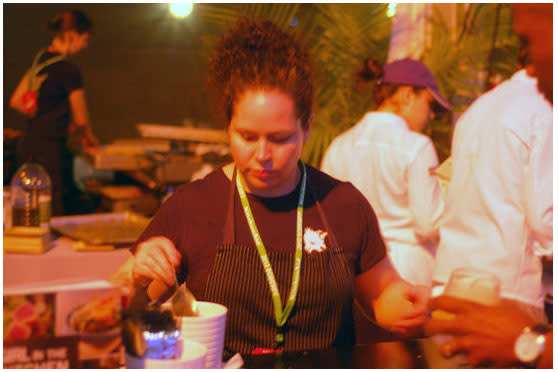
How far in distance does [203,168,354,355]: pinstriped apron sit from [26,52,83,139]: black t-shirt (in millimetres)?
3130

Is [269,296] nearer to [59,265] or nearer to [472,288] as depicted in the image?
[472,288]

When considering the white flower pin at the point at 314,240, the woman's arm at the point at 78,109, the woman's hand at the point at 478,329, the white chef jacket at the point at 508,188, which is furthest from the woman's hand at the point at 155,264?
the woman's arm at the point at 78,109

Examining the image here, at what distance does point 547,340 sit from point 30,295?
3.07 feet

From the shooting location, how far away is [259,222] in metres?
1.78

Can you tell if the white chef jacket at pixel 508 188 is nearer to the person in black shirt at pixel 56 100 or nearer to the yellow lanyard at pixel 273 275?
the yellow lanyard at pixel 273 275

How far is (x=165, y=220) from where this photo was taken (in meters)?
1.78

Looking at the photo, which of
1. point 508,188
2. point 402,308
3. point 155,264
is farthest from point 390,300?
point 508,188

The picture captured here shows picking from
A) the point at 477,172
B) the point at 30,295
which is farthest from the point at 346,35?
the point at 30,295

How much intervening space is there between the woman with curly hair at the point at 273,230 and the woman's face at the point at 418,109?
153 centimetres

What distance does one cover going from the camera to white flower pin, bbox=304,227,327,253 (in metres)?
1.75

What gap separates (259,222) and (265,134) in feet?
0.84

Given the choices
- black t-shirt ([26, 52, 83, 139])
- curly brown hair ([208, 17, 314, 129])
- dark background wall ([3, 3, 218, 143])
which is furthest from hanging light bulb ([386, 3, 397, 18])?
dark background wall ([3, 3, 218, 143])

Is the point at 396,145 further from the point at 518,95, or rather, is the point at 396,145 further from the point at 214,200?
the point at 214,200

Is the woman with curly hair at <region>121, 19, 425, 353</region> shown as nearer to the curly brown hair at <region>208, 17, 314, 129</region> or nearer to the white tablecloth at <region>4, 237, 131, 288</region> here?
the curly brown hair at <region>208, 17, 314, 129</region>
